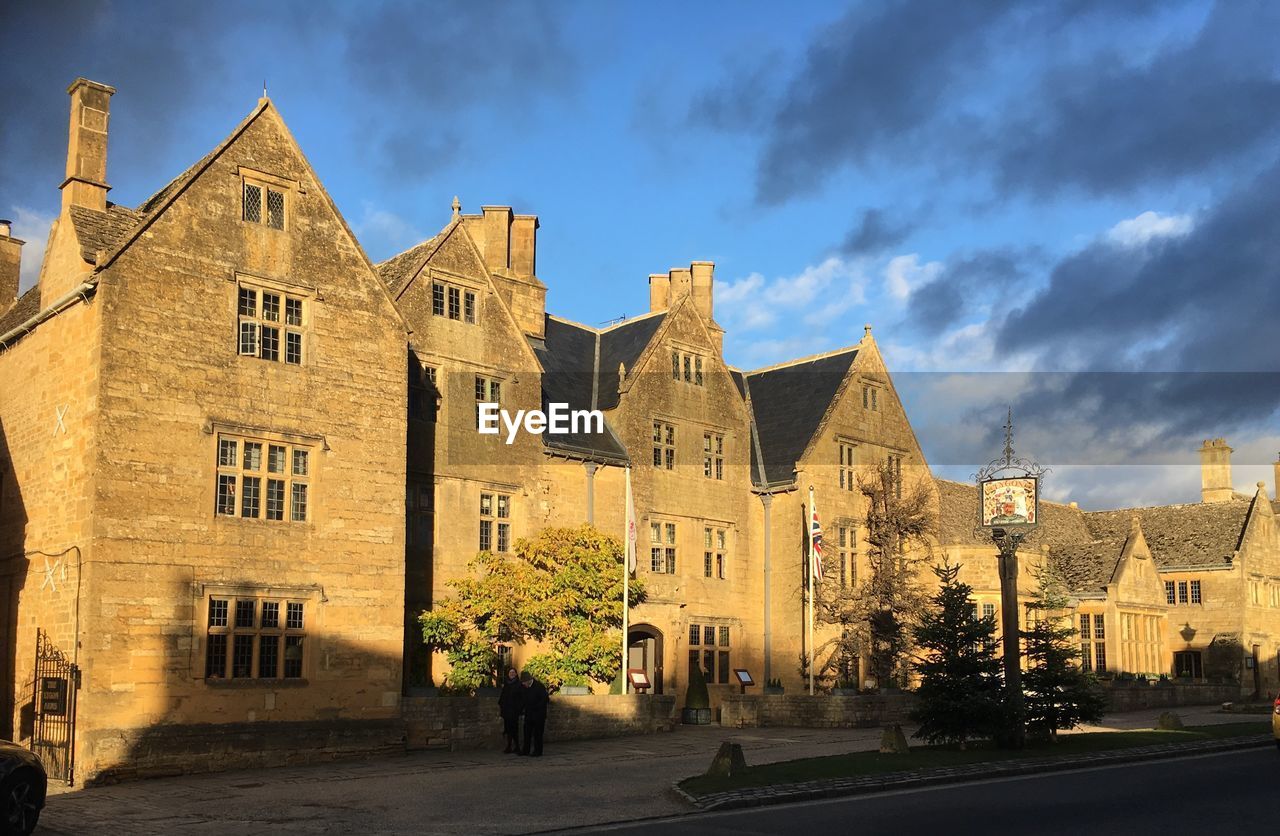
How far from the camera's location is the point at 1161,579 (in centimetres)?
6038

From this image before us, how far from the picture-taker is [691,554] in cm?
4078

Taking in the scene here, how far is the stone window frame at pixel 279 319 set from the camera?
28.2 meters

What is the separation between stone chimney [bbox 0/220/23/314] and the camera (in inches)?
1374

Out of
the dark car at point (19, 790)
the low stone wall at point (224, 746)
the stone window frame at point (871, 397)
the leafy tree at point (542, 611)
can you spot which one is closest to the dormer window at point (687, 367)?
the stone window frame at point (871, 397)

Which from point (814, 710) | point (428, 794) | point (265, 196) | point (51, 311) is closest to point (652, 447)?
point (814, 710)

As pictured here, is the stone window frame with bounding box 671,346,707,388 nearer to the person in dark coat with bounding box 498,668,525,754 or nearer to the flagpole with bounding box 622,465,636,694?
the flagpole with bounding box 622,465,636,694

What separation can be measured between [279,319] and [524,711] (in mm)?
9960

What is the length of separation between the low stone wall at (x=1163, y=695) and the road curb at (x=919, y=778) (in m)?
17.6

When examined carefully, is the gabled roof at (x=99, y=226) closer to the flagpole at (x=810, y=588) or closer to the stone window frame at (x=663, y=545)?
the stone window frame at (x=663, y=545)

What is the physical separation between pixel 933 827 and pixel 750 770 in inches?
230

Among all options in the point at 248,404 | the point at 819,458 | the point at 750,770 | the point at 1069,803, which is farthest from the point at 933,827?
the point at 819,458

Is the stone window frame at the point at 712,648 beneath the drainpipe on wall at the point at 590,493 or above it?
beneath

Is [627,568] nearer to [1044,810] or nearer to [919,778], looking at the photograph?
[919,778]

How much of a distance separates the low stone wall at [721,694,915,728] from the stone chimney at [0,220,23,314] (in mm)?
22688
